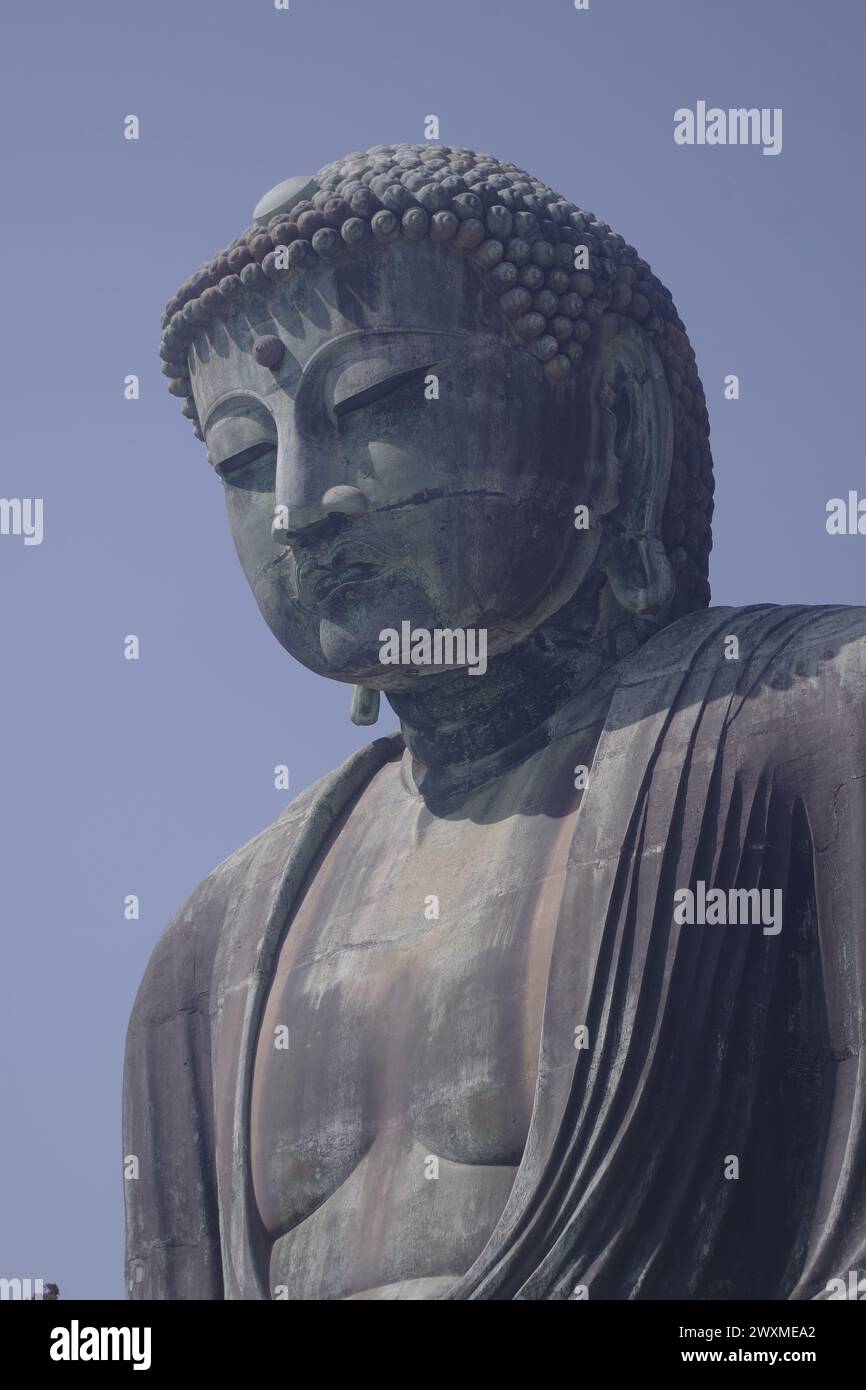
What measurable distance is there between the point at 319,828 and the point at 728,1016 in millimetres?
3052

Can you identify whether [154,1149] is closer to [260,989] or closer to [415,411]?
[260,989]

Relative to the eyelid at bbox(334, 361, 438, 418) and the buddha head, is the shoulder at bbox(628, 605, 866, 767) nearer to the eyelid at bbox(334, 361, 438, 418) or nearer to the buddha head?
the buddha head

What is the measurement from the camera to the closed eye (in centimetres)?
1641

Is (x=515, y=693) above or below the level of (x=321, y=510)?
below

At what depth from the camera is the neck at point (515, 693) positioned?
53.7 feet

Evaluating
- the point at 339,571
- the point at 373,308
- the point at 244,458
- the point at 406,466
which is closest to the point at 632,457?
the point at 406,466

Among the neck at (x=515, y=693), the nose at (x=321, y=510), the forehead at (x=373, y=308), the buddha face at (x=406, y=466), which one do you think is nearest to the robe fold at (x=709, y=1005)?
the neck at (x=515, y=693)

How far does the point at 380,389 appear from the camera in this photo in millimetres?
16047

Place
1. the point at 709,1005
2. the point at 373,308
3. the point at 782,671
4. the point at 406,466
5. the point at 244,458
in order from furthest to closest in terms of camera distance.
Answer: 1. the point at 244,458
2. the point at 373,308
3. the point at 406,466
4. the point at 782,671
5. the point at 709,1005

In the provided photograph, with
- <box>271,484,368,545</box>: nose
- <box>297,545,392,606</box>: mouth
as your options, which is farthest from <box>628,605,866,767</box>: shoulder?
<box>271,484,368,545</box>: nose

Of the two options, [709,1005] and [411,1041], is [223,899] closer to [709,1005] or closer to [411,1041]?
[411,1041]

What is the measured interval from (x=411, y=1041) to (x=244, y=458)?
295cm

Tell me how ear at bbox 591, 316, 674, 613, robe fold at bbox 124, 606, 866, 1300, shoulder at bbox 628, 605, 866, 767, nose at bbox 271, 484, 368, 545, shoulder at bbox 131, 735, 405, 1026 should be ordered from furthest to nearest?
shoulder at bbox 131, 735, 405, 1026 → ear at bbox 591, 316, 674, 613 → nose at bbox 271, 484, 368, 545 → shoulder at bbox 628, 605, 866, 767 → robe fold at bbox 124, 606, 866, 1300

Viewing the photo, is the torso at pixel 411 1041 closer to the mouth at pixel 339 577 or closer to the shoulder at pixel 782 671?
the shoulder at pixel 782 671
